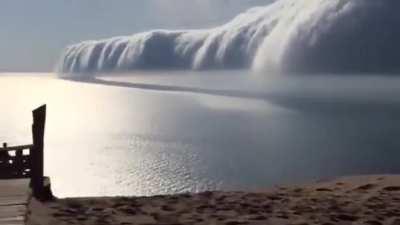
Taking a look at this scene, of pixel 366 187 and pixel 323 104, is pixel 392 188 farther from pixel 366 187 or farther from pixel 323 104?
pixel 323 104

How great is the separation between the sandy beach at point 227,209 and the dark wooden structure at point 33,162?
19.0 inches

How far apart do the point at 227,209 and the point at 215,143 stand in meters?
45.7

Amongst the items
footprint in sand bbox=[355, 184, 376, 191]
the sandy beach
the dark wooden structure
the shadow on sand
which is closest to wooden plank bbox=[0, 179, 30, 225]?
the sandy beach

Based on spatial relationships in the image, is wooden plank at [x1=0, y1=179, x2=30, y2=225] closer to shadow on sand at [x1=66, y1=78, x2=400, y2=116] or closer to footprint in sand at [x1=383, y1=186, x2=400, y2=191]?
footprint in sand at [x1=383, y1=186, x2=400, y2=191]

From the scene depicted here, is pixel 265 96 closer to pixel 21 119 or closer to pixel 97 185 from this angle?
pixel 21 119

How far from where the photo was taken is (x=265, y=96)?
107000 mm

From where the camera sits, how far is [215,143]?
55.5 m

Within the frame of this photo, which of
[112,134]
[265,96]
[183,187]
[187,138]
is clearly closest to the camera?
[183,187]

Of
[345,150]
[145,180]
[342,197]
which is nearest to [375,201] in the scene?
[342,197]

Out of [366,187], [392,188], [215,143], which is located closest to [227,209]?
[366,187]

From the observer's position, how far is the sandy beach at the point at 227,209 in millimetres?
8641

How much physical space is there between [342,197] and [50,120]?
→ 7695cm

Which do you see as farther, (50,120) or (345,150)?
(50,120)

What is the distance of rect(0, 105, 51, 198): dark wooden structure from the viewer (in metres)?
10.3
